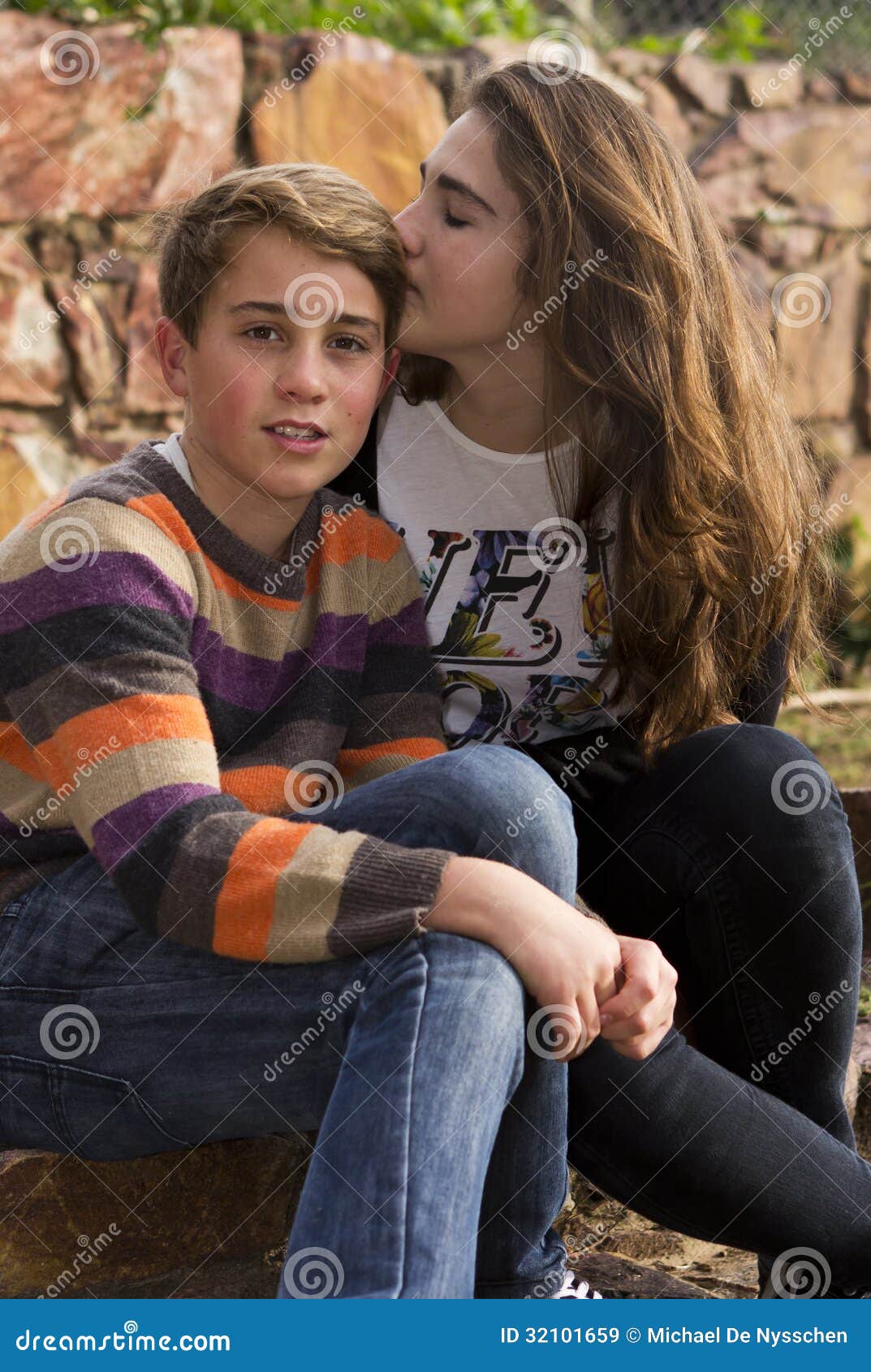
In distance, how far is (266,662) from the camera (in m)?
1.57

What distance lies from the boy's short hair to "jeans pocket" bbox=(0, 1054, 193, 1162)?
0.80 metres

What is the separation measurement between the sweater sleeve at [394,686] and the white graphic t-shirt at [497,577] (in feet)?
0.16

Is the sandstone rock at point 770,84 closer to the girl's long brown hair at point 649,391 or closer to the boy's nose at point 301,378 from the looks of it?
the girl's long brown hair at point 649,391

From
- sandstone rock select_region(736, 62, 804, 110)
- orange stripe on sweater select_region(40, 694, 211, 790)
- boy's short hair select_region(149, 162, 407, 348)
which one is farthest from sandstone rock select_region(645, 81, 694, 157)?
orange stripe on sweater select_region(40, 694, 211, 790)

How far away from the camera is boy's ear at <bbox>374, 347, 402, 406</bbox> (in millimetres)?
1753

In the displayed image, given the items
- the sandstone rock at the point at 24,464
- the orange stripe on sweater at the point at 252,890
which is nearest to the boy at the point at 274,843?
the orange stripe on sweater at the point at 252,890

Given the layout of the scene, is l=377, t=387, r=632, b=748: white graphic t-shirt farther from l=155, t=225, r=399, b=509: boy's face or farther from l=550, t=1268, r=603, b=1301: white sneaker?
l=550, t=1268, r=603, b=1301: white sneaker

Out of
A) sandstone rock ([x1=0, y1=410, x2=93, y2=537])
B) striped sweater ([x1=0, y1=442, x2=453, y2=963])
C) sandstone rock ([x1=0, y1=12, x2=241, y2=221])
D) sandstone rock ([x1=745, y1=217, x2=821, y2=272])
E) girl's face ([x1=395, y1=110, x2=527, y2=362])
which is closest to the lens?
striped sweater ([x1=0, y1=442, x2=453, y2=963])

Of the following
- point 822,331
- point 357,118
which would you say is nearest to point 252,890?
point 357,118

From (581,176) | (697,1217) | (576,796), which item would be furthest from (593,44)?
(697,1217)

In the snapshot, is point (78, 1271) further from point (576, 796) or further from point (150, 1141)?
point (576, 796)

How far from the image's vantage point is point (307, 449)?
157 cm

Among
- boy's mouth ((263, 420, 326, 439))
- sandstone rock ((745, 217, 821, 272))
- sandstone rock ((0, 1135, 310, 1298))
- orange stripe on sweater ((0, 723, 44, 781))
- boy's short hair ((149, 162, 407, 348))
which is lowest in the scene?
sandstone rock ((0, 1135, 310, 1298))
